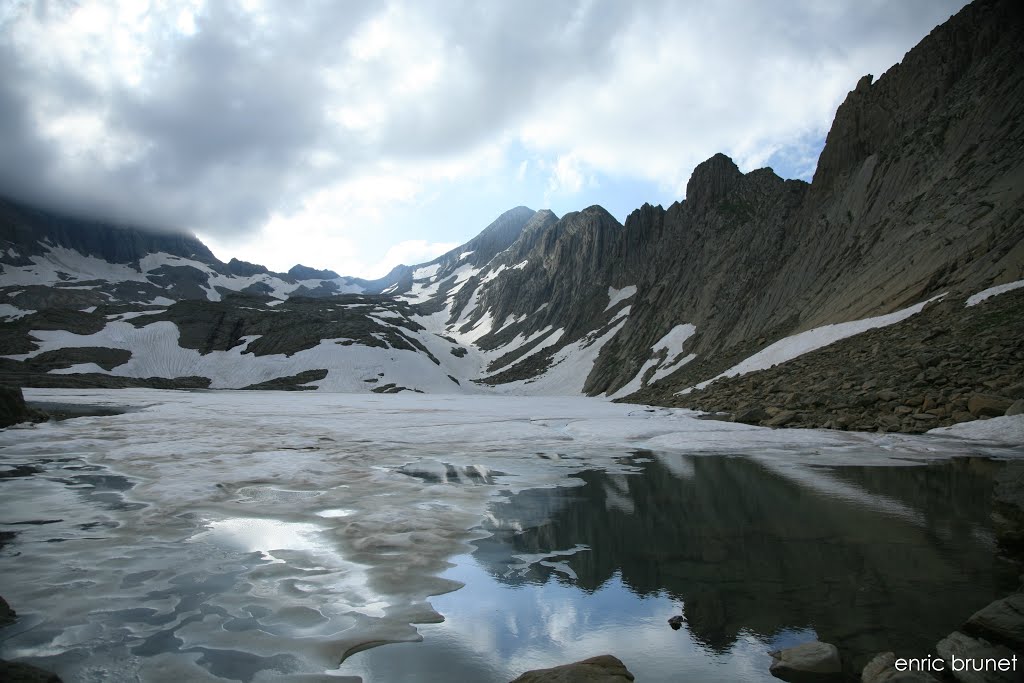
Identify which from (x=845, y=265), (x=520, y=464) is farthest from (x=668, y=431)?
(x=845, y=265)

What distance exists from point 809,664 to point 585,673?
1.92 m

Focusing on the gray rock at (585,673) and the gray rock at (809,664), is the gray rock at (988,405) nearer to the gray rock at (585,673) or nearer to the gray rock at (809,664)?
the gray rock at (809,664)

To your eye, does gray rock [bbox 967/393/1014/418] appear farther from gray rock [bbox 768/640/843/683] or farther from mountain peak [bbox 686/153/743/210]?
mountain peak [bbox 686/153/743/210]

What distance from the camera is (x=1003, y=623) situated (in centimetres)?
425

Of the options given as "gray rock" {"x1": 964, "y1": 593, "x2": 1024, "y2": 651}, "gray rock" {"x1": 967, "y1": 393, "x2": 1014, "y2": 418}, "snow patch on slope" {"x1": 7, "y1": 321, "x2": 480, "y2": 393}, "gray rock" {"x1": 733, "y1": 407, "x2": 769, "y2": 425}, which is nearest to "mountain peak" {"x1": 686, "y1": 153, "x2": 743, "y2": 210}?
"snow patch on slope" {"x1": 7, "y1": 321, "x2": 480, "y2": 393}

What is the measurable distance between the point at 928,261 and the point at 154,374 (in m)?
96.4

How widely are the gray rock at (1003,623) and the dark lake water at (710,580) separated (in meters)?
0.41

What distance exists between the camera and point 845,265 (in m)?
40.4

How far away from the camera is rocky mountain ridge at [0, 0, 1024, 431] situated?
86.4ft

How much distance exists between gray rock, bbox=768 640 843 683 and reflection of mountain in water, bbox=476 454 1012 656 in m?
0.47

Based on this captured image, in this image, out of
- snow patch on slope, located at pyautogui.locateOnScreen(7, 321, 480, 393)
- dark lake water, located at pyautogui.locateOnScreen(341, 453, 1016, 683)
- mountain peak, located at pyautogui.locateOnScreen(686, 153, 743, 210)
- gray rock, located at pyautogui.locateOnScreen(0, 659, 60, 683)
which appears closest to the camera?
gray rock, located at pyautogui.locateOnScreen(0, 659, 60, 683)

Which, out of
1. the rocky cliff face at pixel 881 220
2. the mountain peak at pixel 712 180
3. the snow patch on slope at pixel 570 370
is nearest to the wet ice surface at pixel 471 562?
the rocky cliff face at pixel 881 220

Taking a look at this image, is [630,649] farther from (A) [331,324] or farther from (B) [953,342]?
(A) [331,324]

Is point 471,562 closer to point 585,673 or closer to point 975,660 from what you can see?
point 585,673
